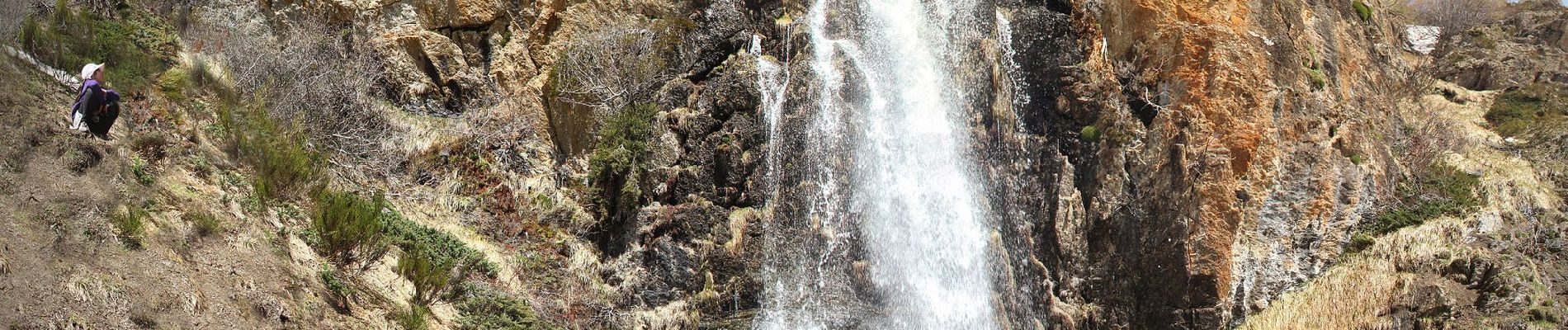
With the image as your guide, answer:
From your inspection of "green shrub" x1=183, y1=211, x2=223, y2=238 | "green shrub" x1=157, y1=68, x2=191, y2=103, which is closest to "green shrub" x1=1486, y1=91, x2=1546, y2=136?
"green shrub" x1=183, y1=211, x2=223, y2=238

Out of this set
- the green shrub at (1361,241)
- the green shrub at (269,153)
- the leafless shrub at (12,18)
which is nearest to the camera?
the leafless shrub at (12,18)

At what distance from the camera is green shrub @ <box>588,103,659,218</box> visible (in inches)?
546

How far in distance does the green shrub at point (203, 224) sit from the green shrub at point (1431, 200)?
1393 centimetres

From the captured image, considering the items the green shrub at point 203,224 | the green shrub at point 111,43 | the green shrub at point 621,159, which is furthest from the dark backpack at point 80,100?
the green shrub at point 621,159

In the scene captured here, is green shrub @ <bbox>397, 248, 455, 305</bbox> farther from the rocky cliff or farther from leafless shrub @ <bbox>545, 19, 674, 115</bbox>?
leafless shrub @ <bbox>545, 19, 674, 115</bbox>

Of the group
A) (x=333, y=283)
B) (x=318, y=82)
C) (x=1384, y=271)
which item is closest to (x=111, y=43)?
(x=318, y=82)

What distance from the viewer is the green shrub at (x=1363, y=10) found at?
15641 millimetres

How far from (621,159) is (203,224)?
5.81m

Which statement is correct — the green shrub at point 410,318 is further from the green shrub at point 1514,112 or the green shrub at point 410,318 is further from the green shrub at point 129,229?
the green shrub at point 1514,112

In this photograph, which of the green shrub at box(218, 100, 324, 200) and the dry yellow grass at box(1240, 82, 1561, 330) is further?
the dry yellow grass at box(1240, 82, 1561, 330)

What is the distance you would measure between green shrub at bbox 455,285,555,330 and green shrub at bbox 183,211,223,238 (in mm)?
2825

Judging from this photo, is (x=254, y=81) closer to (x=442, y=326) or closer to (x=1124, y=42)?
(x=442, y=326)

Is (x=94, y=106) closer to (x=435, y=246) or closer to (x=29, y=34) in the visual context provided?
(x=29, y=34)

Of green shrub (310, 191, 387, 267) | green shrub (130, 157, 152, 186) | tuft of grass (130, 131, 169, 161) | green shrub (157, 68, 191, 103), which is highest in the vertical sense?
green shrub (157, 68, 191, 103)
